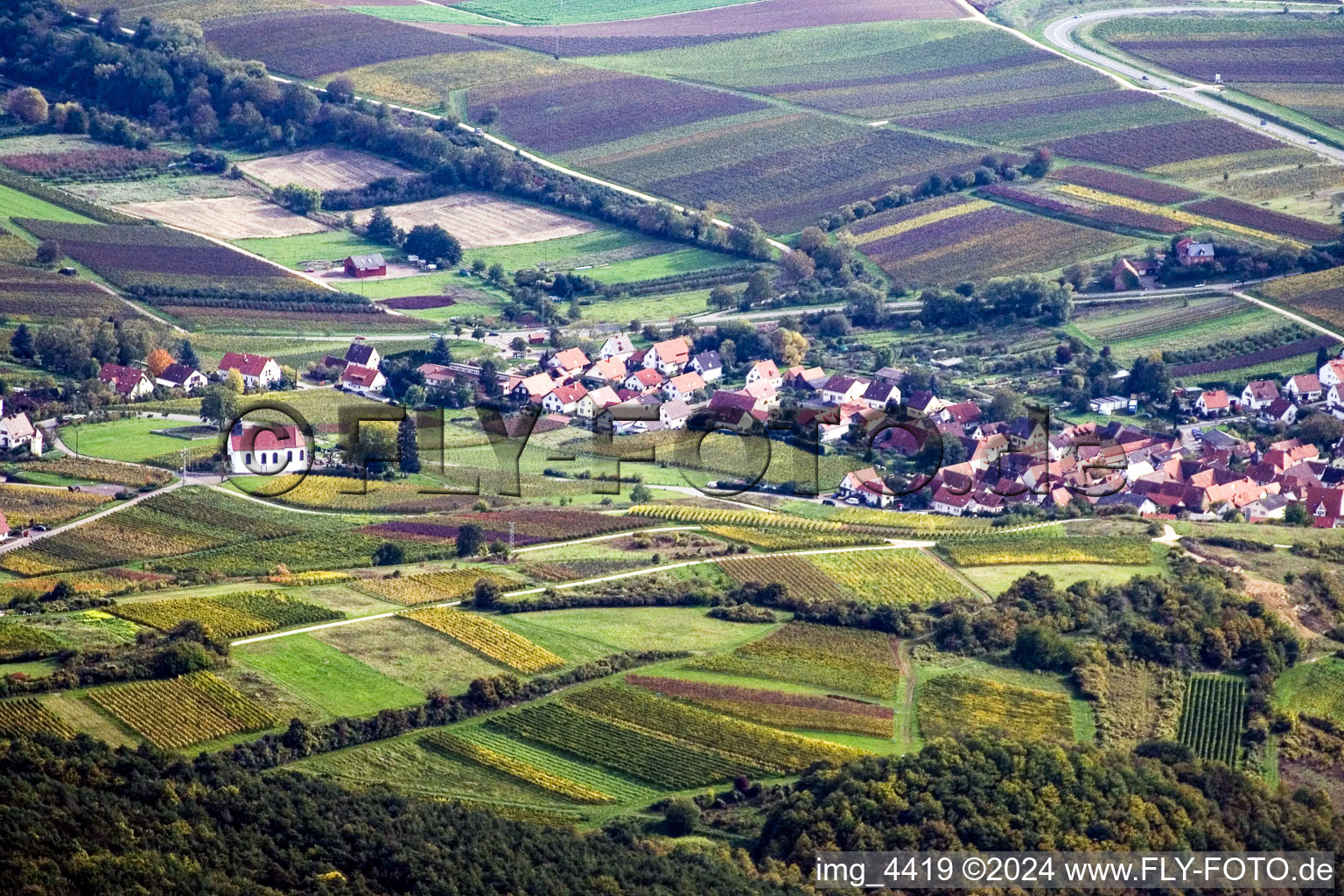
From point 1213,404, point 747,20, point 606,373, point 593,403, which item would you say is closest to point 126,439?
point 593,403

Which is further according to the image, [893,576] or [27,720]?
[893,576]

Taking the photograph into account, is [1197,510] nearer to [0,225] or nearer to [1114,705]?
[1114,705]

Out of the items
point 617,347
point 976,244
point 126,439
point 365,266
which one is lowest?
point 126,439

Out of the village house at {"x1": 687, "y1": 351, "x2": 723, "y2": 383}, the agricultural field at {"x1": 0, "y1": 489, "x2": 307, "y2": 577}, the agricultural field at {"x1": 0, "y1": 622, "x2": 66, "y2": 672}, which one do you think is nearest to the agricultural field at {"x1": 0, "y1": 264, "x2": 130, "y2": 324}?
the village house at {"x1": 687, "y1": 351, "x2": 723, "y2": 383}

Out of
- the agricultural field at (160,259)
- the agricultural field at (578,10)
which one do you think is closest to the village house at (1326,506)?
the agricultural field at (160,259)

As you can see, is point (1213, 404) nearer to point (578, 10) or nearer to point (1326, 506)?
point (1326, 506)

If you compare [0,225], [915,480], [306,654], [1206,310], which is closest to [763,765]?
[306,654]
